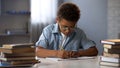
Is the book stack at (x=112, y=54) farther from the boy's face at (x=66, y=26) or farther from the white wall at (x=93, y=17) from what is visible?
the white wall at (x=93, y=17)

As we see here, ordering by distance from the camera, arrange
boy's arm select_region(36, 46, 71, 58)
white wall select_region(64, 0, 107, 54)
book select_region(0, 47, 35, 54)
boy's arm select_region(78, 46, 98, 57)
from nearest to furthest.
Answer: book select_region(0, 47, 35, 54), boy's arm select_region(36, 46, 71, 58), boy's arm select_region(78, 46, 98, 57), white wall select_region(64, 0, 107, 54)

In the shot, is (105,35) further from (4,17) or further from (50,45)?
(50,45)

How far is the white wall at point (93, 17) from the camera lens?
500cm

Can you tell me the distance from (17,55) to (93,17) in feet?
10.2

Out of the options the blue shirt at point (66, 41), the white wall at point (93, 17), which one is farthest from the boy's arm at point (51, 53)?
the white wall at point (93, 17)

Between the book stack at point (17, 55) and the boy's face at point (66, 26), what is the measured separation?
827 millimetres

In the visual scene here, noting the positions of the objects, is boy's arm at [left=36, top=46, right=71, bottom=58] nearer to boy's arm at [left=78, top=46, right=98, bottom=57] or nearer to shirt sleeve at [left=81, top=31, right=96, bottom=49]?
boy's arm at [left=78, top=46, right=98, bottom=57]

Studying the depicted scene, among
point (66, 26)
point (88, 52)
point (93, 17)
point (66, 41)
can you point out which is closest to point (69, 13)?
point (66, 26)

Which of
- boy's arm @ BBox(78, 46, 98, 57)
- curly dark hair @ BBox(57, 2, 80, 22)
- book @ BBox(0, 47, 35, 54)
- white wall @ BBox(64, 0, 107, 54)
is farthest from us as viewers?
white wall @ BBox(64, 0, 107, 54)

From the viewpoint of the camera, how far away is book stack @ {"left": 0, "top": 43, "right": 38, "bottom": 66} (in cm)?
207

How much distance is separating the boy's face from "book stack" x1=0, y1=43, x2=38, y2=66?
0.83 meters

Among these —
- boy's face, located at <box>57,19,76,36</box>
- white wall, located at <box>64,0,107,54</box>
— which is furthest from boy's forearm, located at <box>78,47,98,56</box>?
white wall, located at <box>64,0,107,54</box>

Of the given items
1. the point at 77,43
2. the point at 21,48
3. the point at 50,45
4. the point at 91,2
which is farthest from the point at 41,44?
the point at 91,2

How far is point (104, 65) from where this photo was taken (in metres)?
2.17
